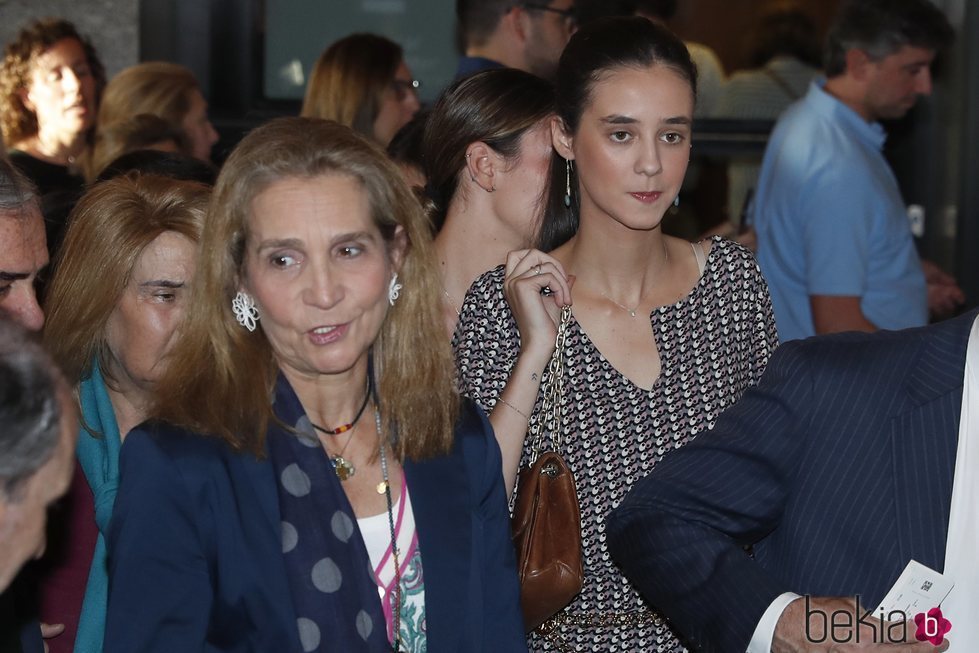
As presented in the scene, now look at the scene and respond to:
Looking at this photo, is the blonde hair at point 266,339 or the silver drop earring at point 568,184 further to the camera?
the silver drop earring at point 568,184

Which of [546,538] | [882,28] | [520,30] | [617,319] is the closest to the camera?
[546,538]

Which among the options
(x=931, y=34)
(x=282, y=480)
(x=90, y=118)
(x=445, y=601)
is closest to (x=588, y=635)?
(x=445, y=601)

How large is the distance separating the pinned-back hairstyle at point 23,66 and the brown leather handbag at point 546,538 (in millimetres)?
3237

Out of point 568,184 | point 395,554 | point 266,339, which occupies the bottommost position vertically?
point 395,554

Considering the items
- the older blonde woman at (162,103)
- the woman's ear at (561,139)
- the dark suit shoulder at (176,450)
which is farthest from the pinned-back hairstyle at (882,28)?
the dark suit shoulder at (176,450)

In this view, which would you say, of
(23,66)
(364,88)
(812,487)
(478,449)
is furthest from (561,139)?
(23,66)

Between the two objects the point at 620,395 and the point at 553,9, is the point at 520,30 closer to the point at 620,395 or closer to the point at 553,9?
the point at 553,9

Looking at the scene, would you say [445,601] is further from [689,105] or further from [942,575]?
[689,105]

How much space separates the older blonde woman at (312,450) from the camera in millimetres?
2184

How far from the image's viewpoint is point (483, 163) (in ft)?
11.6

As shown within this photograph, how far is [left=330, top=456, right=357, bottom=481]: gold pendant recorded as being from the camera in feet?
7.98

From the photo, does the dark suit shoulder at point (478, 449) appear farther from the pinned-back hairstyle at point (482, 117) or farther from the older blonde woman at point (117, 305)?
the pinned-back hairstyle at point (482, 117)

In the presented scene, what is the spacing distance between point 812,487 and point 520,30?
2.94 m

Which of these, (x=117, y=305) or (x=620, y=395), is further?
(x=117, y=305)
